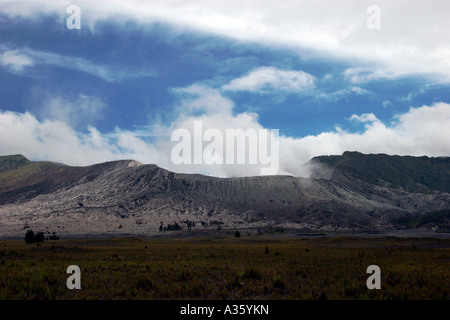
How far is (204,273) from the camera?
25375 millimetres

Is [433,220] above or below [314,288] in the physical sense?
below

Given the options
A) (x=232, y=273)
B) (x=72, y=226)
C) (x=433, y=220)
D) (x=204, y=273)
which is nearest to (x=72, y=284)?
(x=204, y=273)

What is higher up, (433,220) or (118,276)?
(118,276)

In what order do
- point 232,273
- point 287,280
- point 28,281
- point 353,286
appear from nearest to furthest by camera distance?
point 353,286, point 28,281, point 287,280, point 232,273
